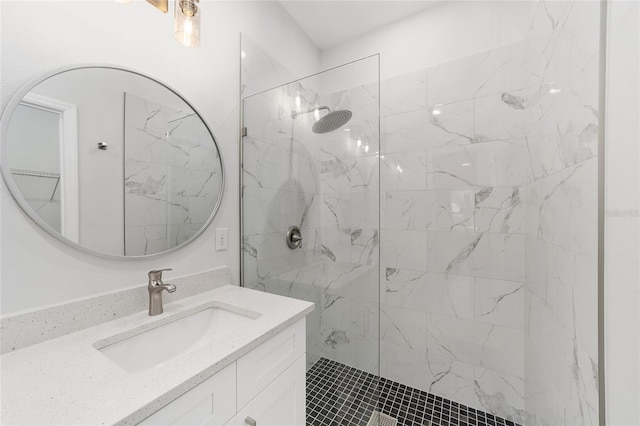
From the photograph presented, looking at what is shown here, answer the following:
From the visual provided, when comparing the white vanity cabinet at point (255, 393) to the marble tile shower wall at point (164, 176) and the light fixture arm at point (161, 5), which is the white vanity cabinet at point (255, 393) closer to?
the marble tile shower wall at point (164, 176)

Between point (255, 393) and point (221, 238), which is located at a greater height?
point (221, 238)

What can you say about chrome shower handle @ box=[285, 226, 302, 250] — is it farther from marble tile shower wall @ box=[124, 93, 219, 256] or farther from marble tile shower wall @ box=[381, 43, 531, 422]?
marble tile shower wall @ box=[381, 43, 531, 422]

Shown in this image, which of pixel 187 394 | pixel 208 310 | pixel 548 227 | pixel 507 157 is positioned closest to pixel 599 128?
pixel 548 227

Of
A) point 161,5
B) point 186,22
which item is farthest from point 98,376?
point 161,5

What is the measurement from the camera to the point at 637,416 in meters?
0.52

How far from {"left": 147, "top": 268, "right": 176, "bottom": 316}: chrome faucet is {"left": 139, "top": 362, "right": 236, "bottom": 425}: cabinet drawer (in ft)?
1.39

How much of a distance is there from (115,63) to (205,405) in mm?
1185

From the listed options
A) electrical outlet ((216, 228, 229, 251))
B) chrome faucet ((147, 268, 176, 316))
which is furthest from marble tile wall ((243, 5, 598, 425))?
chrome faucet ((147, 268, 176, 316))

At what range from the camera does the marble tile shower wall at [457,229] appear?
150 cm

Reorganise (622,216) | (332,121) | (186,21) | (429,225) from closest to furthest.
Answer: (622,216) < (186,21) < (332,121) < (429,225)

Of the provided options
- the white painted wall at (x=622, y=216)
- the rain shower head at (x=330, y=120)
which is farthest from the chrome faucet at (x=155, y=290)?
the white painted wall at (x=622, y=216)

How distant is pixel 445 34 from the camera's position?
171 centimetres

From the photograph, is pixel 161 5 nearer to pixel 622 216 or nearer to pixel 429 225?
pixel 622 216

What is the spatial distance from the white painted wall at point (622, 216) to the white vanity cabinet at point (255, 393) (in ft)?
2.85
